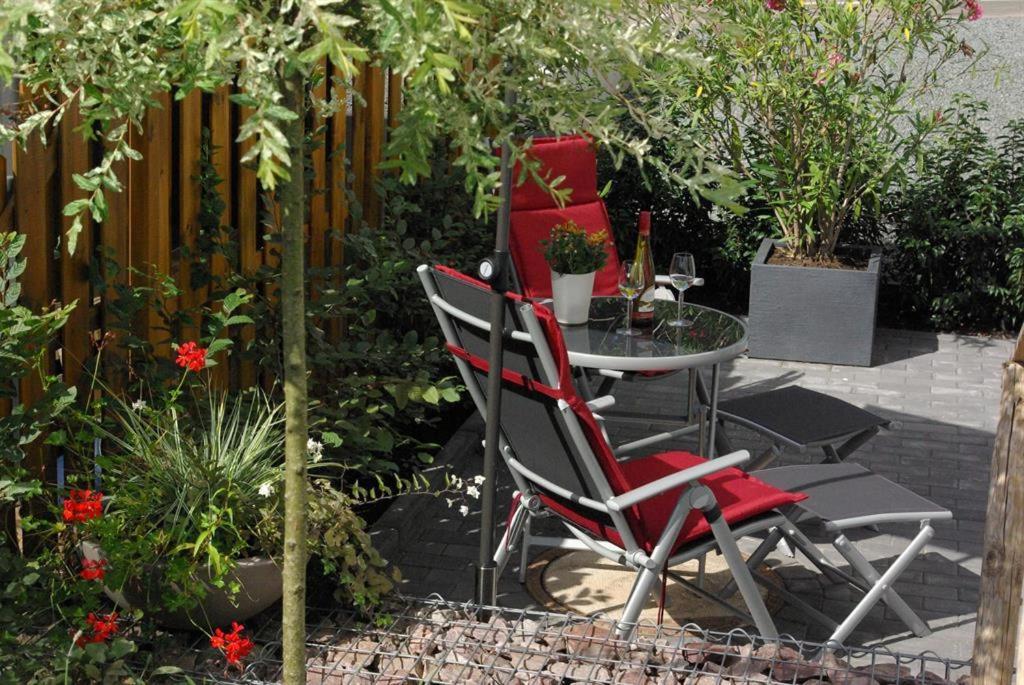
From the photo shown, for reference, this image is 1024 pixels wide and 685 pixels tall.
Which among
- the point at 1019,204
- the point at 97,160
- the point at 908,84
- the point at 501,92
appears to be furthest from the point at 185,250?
the point at 1019,204

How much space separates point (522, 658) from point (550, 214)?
3159mm

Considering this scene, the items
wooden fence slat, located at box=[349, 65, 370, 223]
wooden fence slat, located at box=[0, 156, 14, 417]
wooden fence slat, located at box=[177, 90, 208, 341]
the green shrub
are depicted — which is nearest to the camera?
wooden fence slat, located at box=[0, 156, 14, 417]

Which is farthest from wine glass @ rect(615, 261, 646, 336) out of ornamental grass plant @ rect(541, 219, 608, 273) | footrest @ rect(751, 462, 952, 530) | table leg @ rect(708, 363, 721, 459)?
footrest @ rect(751, 462, 952, 530)

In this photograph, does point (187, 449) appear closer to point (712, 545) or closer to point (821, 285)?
point (712, 545)

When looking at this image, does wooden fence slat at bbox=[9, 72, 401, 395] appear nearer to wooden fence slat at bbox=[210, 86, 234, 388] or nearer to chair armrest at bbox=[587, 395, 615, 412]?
wooden fence slat at bbox=[210, 86, 234, 388]

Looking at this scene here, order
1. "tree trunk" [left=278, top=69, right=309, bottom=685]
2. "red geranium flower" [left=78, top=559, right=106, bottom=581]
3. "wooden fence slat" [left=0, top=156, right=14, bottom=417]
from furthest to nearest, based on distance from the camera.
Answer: "wooden fence slat" [left=0, top=156, right=14, bottom=417], "red geranium flower" [left=78, top=559, right=106, bottom=581], "tree trunk" [left=278, top=69, right=309, bottom=685]

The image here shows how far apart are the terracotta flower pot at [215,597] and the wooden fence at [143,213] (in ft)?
1.77

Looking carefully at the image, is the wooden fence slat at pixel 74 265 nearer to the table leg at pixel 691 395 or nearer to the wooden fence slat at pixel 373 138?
the wooden fence slat at pixel 373 138

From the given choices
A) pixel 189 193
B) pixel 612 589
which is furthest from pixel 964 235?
pixel 189 193

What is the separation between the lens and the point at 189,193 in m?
4.08

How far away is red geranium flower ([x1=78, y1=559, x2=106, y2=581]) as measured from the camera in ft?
9.84

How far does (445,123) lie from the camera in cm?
187

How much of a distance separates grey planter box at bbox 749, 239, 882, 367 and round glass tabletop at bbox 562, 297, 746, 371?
73.7 inches

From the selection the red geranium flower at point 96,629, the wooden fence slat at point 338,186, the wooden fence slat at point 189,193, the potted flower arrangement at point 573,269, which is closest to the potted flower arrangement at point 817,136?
the potted flower arrangement at point 573,269
